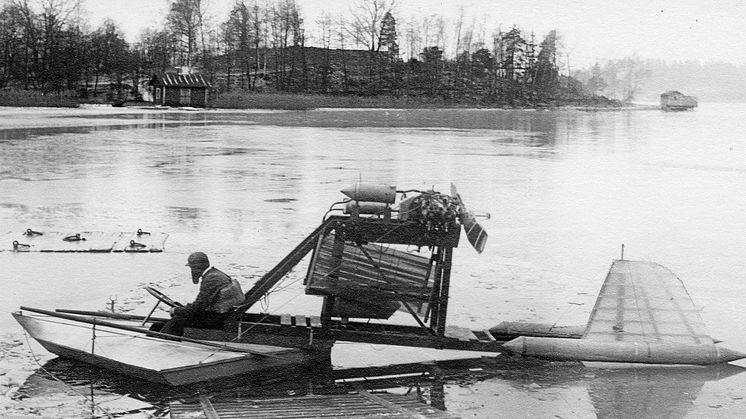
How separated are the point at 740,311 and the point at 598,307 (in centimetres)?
287

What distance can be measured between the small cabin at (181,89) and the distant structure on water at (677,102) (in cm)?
7708

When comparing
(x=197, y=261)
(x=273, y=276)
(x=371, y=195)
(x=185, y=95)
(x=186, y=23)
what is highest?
(x=186, y=23)

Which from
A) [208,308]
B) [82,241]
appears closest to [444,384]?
[208,308]

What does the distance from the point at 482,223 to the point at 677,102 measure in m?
120

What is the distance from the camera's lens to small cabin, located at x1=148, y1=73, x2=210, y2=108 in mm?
78938

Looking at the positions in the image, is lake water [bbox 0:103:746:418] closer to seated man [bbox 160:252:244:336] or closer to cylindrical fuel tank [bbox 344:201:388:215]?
seated man [bbox 160:252:244:336]

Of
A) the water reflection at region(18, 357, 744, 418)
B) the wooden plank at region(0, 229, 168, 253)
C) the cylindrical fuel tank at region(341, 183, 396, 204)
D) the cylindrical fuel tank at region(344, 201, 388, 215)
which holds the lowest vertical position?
the water reflection at region(18, 357, 744, 418)

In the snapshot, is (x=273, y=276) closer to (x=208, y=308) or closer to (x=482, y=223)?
(x=208, y=308)

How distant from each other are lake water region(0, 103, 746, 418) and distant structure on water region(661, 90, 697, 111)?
93369 mm

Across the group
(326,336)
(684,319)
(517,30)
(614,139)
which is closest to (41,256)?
(326,336)

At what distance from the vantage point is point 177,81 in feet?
259

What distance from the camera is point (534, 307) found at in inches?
453

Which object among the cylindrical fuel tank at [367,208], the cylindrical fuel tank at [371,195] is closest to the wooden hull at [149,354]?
the cylindrical fuel tank at [367,208]

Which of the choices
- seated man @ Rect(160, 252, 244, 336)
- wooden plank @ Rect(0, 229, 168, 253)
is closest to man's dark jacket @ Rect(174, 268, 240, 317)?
seated man @ Rect(160, 252, 244, 336)
